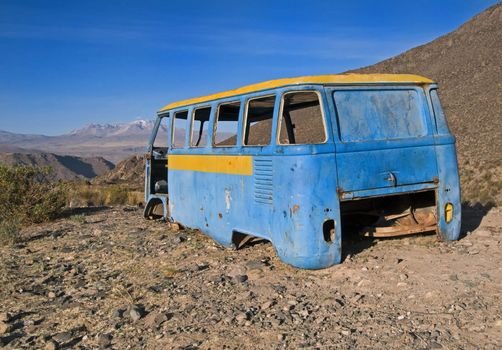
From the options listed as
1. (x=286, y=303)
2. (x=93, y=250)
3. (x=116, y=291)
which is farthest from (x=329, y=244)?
(x=93, y=250)

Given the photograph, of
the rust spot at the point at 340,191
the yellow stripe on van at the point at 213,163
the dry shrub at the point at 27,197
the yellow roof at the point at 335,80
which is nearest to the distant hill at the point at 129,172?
the dry shrub at the point at 27,197

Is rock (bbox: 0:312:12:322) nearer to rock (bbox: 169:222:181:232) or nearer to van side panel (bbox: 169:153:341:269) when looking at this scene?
van side panel (bbox: 169:153:341:269)

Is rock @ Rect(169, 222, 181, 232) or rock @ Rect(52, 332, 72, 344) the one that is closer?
rock @ Rect(52, 332, 72, 344)

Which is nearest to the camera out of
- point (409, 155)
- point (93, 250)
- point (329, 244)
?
point (329, 244)

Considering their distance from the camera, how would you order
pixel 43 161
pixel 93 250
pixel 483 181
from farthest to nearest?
pixel 43 161 < pixel 483 181 < pixel 93 250

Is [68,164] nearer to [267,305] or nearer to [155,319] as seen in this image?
[155,319]

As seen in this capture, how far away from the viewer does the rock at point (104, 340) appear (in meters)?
3.92

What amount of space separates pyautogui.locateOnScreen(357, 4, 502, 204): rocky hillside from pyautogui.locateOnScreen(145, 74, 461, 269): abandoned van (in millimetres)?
7844

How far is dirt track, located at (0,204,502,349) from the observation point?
149 inches

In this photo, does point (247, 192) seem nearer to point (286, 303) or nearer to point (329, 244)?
point (329, 244)

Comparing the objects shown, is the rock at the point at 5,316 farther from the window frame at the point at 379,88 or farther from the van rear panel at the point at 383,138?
the window frame at the point at 379,88

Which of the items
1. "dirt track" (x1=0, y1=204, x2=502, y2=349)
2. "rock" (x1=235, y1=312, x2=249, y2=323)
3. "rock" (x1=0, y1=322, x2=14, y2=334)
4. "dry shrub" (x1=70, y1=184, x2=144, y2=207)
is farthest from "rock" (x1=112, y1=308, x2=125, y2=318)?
"dry shrub" (x1=70, y1=184, x2=144, y2=207)

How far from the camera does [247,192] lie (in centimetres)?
579

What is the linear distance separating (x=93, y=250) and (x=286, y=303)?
13.0ft
